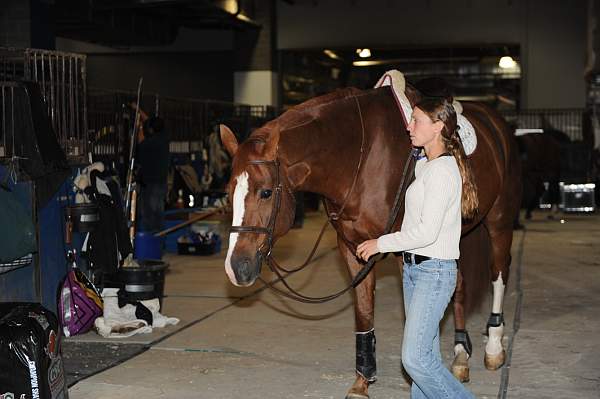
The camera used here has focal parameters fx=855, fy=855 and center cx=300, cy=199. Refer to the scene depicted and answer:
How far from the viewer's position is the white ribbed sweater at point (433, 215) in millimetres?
3533

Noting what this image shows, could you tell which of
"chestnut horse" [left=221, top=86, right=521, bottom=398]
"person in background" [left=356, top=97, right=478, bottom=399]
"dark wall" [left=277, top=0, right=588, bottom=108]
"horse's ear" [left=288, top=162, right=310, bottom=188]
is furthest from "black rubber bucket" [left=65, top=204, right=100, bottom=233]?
"dark wall" [left=277, top=0, right=588, bottom=108]

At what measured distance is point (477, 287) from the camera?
5949mm

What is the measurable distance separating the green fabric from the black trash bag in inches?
57.0

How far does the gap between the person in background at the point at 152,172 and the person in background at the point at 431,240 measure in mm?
7695

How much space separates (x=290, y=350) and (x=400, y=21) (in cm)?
1556

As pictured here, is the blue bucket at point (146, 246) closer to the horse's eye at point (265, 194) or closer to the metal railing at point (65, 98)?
the metal railing at point (65, 98)

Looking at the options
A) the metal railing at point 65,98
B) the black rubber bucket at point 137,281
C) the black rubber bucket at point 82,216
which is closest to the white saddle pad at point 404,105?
the black rubber bucket at point 137,281

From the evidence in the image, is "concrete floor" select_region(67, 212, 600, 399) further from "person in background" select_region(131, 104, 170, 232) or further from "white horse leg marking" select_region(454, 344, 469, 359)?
"person in background" select_region(131, 104, 170, 232)

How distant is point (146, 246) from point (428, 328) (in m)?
6.83

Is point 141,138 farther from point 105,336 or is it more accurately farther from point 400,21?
point 400,21

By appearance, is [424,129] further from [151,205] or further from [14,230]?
[151,205]

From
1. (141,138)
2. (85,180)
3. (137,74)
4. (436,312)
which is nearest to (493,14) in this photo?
(137,74)

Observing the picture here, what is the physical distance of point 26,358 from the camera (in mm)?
4062

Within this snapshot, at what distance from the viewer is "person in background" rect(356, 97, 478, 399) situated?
140 inches
